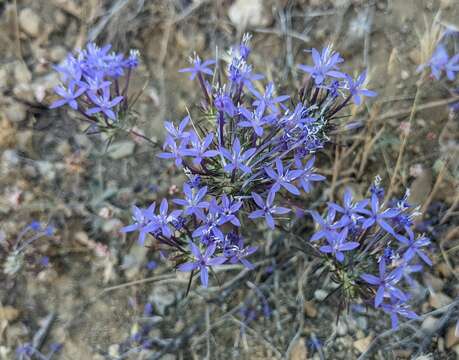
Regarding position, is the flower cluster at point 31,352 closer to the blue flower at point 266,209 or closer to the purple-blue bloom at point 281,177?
the blue flower at point 266,209

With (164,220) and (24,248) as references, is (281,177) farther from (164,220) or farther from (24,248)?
(24,248)

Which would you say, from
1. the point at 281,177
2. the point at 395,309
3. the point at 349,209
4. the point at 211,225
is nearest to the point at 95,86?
the point at 211,225

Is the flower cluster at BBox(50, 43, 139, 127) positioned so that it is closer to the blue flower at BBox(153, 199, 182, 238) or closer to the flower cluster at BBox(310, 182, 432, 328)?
the blue flower at BBox(153, 199, 182, 238)

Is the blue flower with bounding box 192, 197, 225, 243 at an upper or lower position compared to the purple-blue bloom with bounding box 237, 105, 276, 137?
lower

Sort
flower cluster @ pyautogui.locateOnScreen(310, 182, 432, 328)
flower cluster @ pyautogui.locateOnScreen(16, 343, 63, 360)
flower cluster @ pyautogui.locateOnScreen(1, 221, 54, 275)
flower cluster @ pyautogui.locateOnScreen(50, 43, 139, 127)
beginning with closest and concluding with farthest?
flower cluster @ pyautogui.locateOnScreen(310, 182, 432, 328)
flower cluster @ pyautogui.locateOnScreen(50, 43, 139, 127)
flower cluster @ pyautogui.locateOnScreen(16, 343, 63, 360)
flower cluster @ pyautogui.locateOnScreen(1, 221, 54, 275)

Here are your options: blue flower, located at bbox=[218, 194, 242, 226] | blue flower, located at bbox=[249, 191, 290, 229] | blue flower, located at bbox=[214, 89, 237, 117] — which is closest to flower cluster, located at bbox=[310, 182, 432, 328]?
blue flower, located at bbox=[249, 191, 290, 229]

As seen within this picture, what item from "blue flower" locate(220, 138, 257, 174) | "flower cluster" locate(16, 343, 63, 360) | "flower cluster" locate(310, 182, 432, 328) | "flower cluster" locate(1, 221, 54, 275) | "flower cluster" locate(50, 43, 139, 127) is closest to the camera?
"blue flower" locate(220, 138, 257, 174)

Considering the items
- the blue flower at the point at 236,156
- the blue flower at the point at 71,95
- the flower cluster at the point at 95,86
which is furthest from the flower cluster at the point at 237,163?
the blue flower at the point at 71,95
